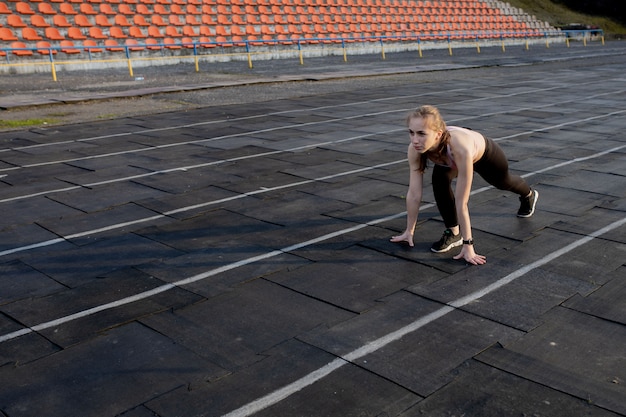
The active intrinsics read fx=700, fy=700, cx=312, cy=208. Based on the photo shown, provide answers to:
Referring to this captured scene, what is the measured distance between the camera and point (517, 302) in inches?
192

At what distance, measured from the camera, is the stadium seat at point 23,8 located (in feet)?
76.6

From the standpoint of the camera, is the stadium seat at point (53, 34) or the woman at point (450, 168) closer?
the woman at point (450, 168)

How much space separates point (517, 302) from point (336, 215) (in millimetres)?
→ 2584

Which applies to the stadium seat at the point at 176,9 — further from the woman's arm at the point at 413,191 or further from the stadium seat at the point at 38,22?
the woman's arm at the point at 413,191

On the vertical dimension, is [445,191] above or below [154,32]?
below

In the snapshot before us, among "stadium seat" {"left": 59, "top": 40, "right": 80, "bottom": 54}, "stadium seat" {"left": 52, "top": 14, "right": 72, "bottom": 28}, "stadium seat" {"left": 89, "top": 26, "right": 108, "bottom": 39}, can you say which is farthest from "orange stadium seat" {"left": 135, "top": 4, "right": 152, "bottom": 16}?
"stadium seat" {"left": 59, "top": 40, "right": 80, "bottom": 54}

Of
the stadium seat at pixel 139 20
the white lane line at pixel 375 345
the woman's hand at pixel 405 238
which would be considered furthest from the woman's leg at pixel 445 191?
the stadium seat at pixel 139 20

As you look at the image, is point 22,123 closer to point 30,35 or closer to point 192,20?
point 30,35

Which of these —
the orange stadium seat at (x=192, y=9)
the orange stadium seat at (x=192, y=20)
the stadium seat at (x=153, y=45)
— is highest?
the orange stadium seat at (x=192, y=9)

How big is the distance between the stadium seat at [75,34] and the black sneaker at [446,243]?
2128cm

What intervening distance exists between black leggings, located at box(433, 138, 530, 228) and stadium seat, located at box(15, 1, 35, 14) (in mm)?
21412

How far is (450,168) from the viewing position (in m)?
5.70

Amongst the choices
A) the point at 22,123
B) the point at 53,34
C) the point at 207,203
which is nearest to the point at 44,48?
the point at 53,34

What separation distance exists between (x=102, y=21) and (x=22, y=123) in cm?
1300
